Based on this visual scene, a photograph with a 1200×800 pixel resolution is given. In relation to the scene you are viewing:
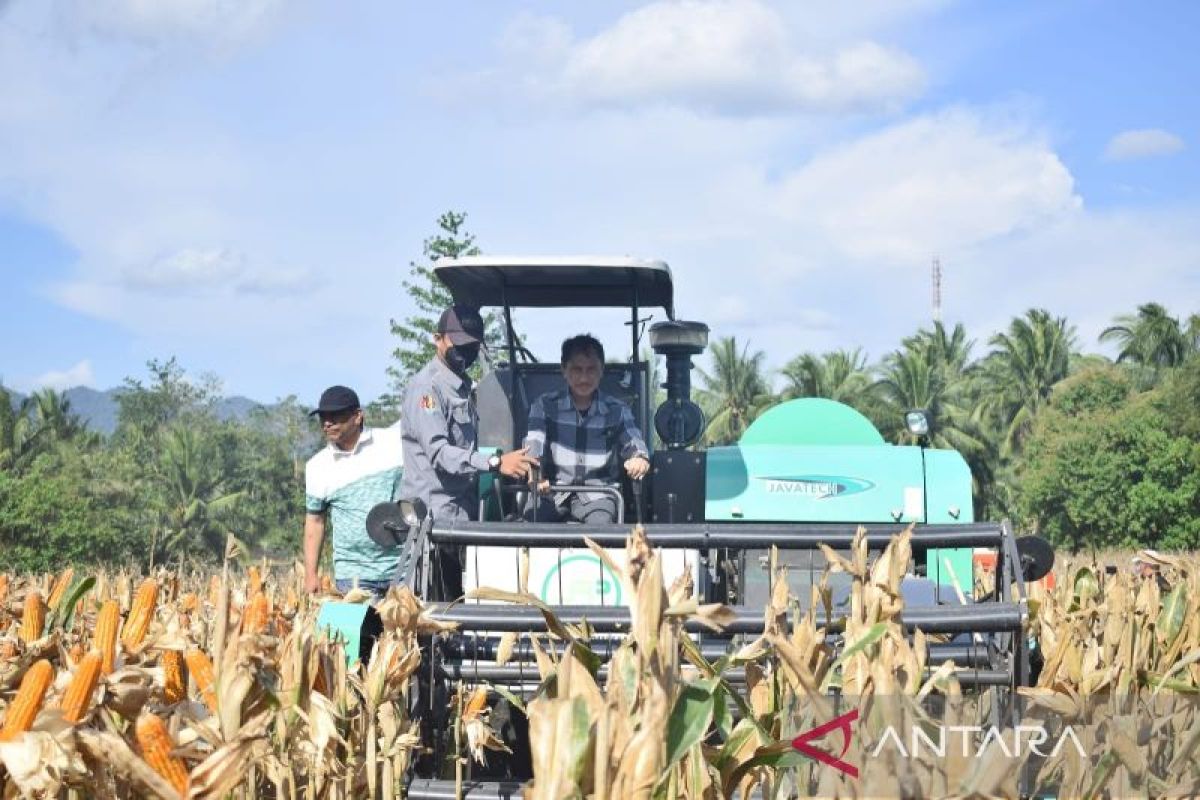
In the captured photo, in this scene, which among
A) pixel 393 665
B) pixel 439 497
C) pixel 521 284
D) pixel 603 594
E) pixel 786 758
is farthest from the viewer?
pixel 521 284

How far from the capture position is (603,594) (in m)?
5.16

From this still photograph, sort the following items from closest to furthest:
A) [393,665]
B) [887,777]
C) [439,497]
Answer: [887,777]
[393,665]
[439,497]

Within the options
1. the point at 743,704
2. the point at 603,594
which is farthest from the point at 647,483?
the point at 743,704

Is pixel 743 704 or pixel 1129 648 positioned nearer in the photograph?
pixel 743 704

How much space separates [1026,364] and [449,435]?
51.9 meters

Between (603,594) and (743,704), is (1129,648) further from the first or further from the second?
(603,594)

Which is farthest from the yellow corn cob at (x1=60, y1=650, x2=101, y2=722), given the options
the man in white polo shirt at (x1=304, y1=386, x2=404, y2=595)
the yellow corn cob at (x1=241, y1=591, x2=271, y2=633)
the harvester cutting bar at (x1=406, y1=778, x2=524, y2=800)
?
the man in white polo shirt at (x1=304, y1=386, x2=404, y2=595)

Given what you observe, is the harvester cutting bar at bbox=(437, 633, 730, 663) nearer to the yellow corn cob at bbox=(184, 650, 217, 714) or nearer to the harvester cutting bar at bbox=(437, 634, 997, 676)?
the harvester cutting bar at bbox=(437, 634, 997, 676)

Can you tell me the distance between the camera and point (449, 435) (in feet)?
20.6

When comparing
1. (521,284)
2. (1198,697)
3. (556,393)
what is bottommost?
(1198,697)

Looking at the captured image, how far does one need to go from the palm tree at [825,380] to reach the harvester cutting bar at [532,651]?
41.9m

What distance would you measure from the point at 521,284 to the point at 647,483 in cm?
132

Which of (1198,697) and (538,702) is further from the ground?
(538,702)

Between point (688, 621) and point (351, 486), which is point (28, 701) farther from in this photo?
point (351, 486)
